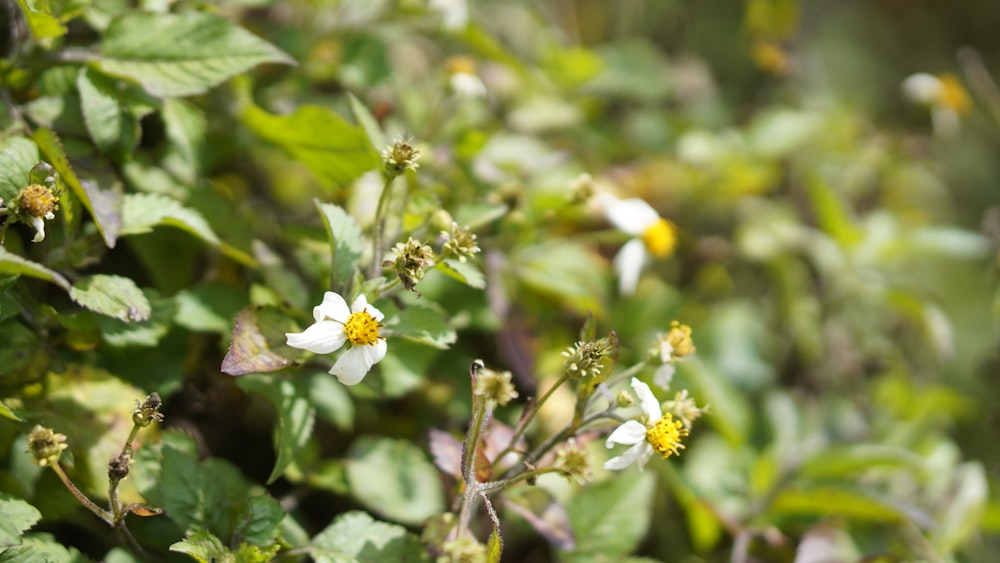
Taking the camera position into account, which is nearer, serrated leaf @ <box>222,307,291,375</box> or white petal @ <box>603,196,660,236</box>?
serrated leaf @ <box>222,307,291,375</box>

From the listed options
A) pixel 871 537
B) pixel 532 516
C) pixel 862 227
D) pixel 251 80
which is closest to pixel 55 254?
pixel 251 80

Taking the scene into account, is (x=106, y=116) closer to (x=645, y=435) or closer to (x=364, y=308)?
(x=364, y=308)

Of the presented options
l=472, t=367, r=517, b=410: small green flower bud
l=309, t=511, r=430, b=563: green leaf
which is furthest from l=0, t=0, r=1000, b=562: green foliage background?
l=472, t=367, r=517, b=410: small green flower bud

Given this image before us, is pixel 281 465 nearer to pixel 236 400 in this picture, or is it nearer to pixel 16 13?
pixel 236 400

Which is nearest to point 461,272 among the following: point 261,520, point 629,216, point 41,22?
point 261,520

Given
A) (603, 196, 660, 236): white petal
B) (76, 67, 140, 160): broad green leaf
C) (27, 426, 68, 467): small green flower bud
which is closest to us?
(27, 426, 68, 467): small green flower bud

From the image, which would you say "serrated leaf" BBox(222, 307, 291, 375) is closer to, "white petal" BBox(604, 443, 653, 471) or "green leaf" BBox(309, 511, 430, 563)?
"green leaf" BBox(309, 511, 430, 563)

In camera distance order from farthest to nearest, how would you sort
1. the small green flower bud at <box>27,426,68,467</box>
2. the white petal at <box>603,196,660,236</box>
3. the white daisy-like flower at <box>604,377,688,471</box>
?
the white petal at <box>603,196,660,236</box>
the white daisy-like flower at <box>604,377,688,471</box>
the small green flower bud at <box>27,426,68,467</box>
